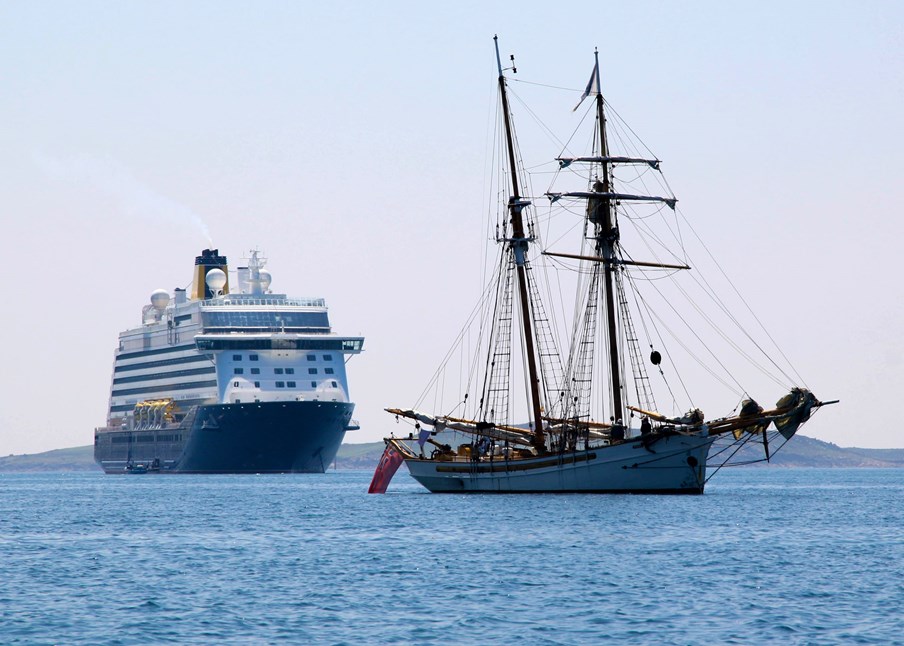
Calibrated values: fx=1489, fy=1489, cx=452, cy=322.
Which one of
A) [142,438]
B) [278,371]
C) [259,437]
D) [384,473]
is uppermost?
[278,371]

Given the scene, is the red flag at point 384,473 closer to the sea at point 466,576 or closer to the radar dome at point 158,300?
the sea at point 466,576

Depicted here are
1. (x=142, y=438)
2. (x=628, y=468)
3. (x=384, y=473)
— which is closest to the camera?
(x=628, y=468)

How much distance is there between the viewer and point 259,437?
133875mm

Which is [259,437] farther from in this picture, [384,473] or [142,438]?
[384,473]

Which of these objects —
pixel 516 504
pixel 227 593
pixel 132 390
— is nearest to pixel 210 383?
pixel 132 390

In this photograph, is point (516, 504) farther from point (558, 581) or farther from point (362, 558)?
point (558, 581)

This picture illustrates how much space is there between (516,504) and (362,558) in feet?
74.7

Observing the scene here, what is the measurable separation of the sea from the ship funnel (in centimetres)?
9106

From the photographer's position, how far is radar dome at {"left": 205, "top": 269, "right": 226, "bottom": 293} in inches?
6206

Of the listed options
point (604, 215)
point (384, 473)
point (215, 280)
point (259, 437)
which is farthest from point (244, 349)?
point (604, 215)

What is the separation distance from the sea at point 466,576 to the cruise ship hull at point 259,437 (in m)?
61.1

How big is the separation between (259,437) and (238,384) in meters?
6.82

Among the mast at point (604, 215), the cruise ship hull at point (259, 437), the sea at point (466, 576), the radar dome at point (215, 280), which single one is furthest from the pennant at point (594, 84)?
the radar dome at point (215, 280)

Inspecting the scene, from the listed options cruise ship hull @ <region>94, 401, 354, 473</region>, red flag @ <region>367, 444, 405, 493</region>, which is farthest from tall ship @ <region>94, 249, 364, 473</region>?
red flag @ <region>367, 444, 405, 493</region>
